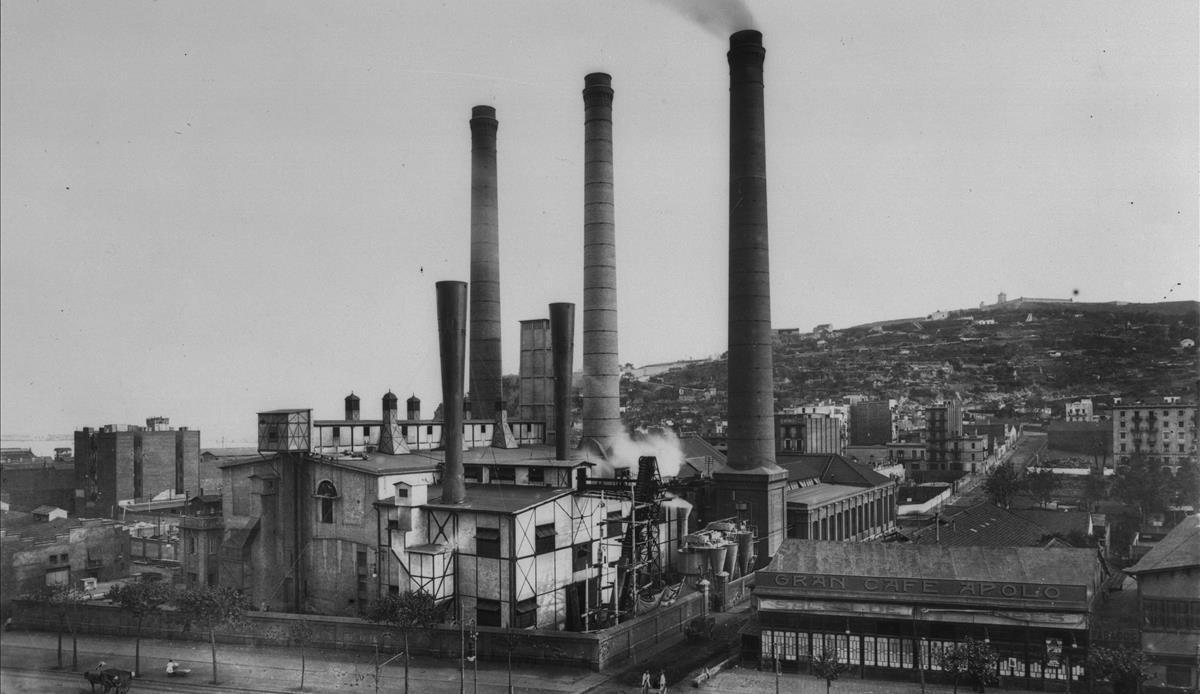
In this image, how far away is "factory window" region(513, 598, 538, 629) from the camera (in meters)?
31.0

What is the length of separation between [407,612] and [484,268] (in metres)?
31.1

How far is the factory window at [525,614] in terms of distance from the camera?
3095 centimetres

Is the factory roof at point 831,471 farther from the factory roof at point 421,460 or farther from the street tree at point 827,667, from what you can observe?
the street tree at point 827,667

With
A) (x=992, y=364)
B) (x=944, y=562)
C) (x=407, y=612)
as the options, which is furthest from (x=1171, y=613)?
(x=992, y=364)

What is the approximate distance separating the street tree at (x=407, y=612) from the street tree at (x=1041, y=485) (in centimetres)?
5485

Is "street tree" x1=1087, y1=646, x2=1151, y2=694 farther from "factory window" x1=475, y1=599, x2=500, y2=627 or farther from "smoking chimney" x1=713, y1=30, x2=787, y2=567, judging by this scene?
"smoking chimney" x1=713, y1=30, x2=787, y2=567

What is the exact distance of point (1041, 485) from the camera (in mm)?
66562

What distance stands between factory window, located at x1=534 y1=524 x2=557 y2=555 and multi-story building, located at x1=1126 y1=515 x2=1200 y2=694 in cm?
2104

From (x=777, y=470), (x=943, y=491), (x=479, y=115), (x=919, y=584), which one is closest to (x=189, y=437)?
(x=479, y=115)

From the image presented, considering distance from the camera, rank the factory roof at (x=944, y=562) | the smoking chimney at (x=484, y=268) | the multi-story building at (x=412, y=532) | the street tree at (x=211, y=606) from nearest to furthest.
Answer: the factory roof at (x=944, y=562) < the street tree at (x=211, y=606) < the multi-story building at (x=412, y=532) < the smoking chimney at (x=484, y=268)

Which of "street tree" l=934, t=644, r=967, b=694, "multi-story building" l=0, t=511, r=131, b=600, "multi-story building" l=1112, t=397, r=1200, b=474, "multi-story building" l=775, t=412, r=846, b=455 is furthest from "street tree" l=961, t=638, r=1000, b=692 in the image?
"multi-story building" l=1112, t=397, r=1200, b=474

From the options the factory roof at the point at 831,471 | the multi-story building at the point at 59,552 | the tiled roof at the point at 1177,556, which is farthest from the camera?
the factory roof at the point at 831,471

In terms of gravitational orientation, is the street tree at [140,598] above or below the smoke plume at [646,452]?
below

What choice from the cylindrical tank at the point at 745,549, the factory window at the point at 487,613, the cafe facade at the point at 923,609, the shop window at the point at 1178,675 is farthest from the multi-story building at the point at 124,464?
the shop window at the point at 1178,675
